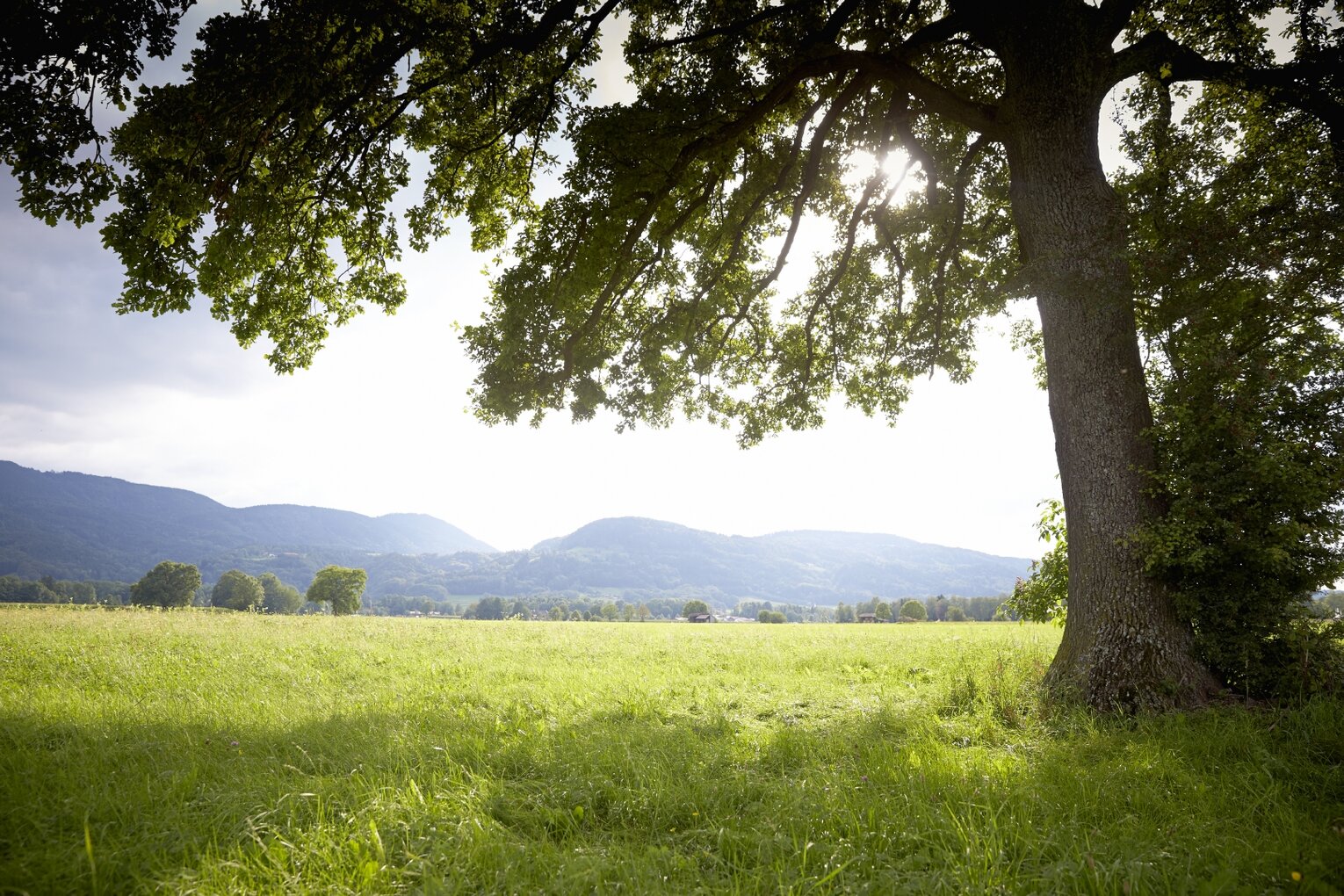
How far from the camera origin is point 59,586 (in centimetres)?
15750

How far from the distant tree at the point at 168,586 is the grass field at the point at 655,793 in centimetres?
10353

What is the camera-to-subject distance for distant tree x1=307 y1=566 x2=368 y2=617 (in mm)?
77250

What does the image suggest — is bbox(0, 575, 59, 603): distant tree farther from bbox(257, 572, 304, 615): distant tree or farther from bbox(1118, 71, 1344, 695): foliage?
bbox(1118, 71, 1344, 695): foliage

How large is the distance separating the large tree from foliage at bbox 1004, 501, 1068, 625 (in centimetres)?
150

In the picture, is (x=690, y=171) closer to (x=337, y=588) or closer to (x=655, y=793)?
(x=655, y=793)

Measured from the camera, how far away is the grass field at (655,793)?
2875 millimetres

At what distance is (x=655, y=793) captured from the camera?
403 centimetres

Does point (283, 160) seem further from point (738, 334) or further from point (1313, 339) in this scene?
point (1313, 339)

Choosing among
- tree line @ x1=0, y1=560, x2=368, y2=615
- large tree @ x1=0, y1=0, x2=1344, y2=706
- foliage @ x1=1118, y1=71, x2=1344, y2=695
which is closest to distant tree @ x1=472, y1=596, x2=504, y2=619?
tree line @ x1=0, y1=560, x2=368, y2=615

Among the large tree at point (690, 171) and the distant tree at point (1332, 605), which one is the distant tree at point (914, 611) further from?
the distant tree at point (1332, 605)

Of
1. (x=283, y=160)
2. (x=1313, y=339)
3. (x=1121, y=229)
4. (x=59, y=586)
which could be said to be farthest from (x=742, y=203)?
(x=59, y=586)

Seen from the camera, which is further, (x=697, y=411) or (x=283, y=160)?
(x=697, y=411)

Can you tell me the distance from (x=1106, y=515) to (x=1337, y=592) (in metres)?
2.66

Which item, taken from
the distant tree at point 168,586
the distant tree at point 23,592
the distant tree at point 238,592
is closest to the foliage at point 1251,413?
the distant tree at point 168,586
